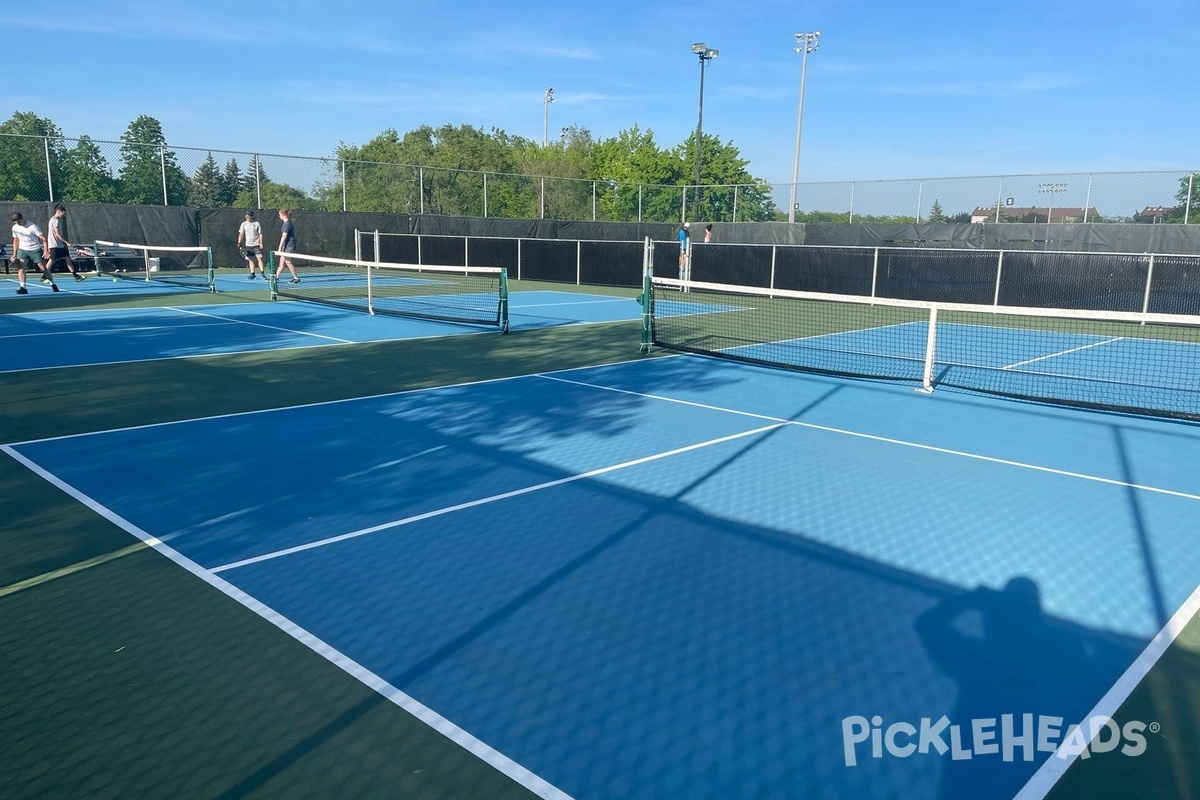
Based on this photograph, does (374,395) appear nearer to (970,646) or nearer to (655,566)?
(655,566)

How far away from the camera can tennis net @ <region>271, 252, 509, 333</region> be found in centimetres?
1563

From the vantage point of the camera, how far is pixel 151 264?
26141 millimetres

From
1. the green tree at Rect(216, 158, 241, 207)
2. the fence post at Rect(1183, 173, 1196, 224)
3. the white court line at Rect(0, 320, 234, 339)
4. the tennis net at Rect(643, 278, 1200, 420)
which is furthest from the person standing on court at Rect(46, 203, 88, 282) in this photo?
the fence post at Rect(1183, 173, 1196, 224)

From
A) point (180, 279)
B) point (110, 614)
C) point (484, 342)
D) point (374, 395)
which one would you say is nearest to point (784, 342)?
point (484, 342)

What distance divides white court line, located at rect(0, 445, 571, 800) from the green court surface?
37 mm

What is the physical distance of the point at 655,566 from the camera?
16.1ft

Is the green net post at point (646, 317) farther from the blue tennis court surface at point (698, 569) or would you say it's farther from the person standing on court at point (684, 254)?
the person standing on court at point (684, 254)

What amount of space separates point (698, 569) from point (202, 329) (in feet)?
40.0

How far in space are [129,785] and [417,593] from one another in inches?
67.5

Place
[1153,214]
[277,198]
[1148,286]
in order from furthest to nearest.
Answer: [277,198]
[1153,214]
[1148,286]

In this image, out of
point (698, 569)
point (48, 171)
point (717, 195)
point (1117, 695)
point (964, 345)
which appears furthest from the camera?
point (717, 195)

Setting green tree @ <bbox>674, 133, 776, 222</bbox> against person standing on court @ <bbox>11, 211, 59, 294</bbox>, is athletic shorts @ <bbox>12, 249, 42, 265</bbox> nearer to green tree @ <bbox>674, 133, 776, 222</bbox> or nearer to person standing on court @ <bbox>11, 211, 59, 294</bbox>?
person standing on court @ <bbox>11, 211, 59, 294</bbox>

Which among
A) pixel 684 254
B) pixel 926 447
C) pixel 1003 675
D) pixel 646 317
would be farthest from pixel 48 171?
pixel 1003 675

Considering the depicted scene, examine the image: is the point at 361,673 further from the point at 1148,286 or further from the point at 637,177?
the point at 637,177
